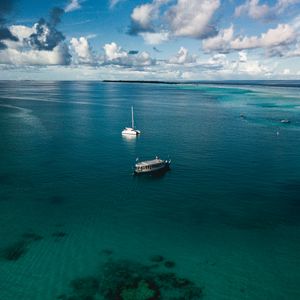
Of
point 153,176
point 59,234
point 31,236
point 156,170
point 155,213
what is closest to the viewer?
point 31,236

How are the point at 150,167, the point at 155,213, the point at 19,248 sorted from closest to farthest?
the point at 19,248, the point at 155,213, the point at 150,167

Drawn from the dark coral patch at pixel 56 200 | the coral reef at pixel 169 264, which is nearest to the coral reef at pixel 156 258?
the coral reef at pixel 169 264

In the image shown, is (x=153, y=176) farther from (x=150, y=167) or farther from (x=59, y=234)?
(x=59, y=234)

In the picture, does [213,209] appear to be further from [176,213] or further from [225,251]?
[225,251]

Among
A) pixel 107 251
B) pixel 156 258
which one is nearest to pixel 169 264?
pixel 156 258

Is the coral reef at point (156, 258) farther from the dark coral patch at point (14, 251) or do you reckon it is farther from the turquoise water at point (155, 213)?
the dark coral patch at point (14, 251)

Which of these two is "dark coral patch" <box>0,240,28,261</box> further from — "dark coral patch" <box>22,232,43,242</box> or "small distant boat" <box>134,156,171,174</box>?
"small distant boat" <box>134,156,171,174</box>

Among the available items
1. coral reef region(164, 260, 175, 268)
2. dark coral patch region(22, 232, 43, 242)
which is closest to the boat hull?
dark coral patch region(22, 232, 43, 242)

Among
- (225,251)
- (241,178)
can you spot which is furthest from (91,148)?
(225,251)
